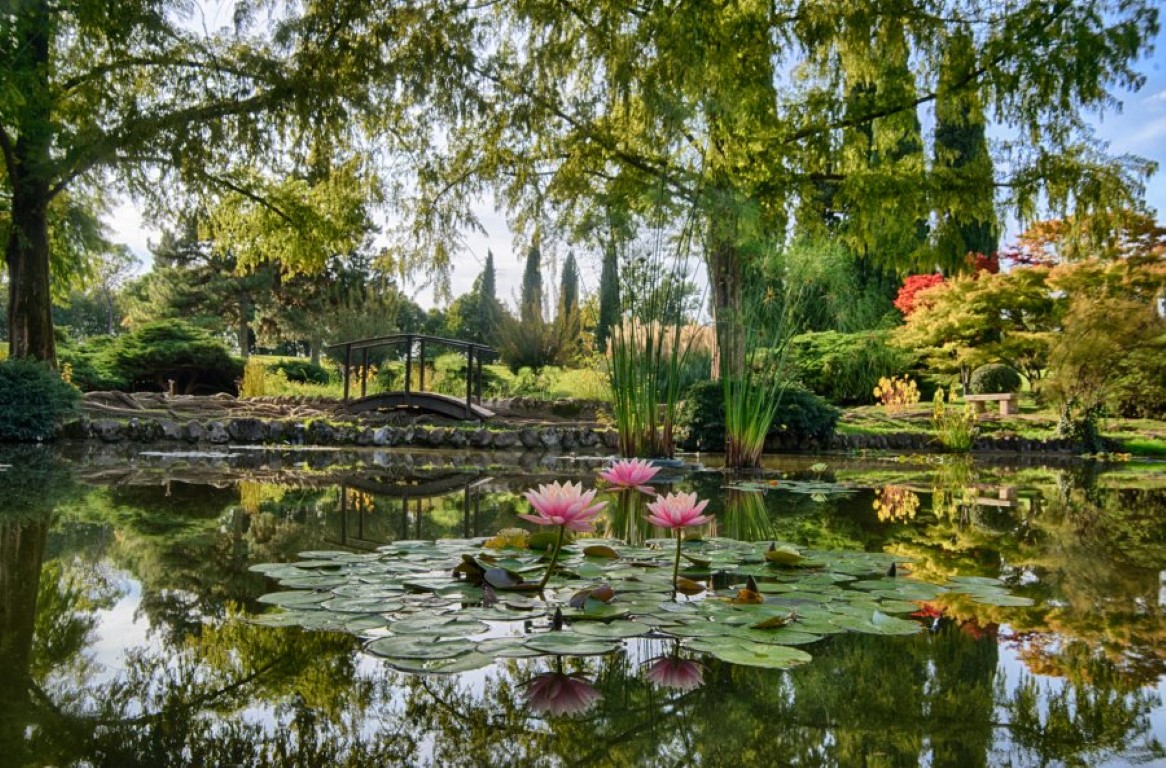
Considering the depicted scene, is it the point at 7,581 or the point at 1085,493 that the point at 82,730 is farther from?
the point at 1085,493

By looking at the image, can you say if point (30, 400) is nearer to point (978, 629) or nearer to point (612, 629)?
point (612, 629)

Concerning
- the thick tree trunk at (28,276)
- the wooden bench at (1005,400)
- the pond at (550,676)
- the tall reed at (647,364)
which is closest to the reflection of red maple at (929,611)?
the pond at (550,676)

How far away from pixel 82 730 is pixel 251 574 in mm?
984

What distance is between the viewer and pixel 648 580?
5.98 feet

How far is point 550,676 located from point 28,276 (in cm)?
960

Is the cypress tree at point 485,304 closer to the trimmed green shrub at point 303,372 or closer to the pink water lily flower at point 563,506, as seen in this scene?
the trimmed green shrub at point 303,372

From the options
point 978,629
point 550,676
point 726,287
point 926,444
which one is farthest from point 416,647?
point 926,444

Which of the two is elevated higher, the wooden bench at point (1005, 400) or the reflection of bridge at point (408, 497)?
the wooden bench at point (1005, 400)

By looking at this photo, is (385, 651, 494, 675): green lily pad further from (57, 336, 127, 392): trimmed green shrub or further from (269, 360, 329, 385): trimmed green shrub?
(269, 360, 329, 385): trimmed green shrub

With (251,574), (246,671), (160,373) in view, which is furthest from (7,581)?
(160,373)

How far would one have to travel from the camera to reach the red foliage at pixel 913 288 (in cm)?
1371

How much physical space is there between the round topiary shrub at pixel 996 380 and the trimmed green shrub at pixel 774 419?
5.30 metres

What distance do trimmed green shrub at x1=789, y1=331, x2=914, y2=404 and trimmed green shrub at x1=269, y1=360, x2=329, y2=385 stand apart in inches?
385

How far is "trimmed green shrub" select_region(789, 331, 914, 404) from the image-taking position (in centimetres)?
1336
